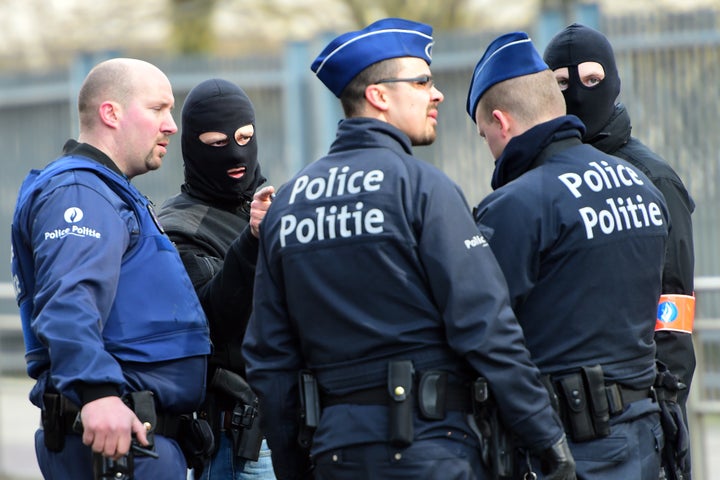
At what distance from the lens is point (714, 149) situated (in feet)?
28.2

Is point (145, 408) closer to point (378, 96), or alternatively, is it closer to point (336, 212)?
point (336, 212)

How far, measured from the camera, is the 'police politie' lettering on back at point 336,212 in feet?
11.8

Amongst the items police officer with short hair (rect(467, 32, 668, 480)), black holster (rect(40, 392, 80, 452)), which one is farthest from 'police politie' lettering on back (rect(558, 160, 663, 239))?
black holster (rect(40, 392, 80, 452))

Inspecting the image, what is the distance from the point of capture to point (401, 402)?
11.5 ft

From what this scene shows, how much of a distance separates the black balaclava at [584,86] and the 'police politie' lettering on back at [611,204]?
0.69 meters

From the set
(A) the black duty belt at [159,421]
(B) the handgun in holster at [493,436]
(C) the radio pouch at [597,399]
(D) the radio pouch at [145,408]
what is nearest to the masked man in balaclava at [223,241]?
(A) the black duty belt at [159,421]

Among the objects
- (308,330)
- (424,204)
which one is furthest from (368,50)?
(308,330)

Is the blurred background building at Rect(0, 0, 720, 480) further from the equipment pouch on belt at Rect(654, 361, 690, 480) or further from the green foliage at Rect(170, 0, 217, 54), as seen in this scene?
the green foliage at Rect(170, 0, 217, 54)

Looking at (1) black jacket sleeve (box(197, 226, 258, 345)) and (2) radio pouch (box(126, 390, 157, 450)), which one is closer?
(2) radio pouch (box(126, 390, 157, 450))

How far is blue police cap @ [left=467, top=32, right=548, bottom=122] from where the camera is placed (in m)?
4.06

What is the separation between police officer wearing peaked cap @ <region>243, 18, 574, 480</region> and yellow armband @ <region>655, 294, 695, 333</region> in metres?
1.03

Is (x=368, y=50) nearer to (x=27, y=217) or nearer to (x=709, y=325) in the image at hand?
(x=27, y=217)

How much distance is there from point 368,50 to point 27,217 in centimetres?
127

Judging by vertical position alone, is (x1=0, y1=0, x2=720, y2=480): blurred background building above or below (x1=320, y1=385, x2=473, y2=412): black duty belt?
above
